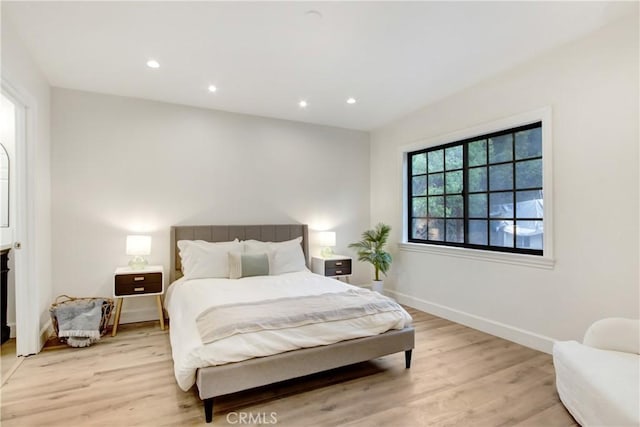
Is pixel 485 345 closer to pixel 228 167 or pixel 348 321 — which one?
pixel 348 321

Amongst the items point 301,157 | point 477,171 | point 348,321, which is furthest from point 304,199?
point 348,321

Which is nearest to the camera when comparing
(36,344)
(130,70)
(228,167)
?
(36,344)

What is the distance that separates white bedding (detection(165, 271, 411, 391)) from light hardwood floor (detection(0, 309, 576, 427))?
30 cm

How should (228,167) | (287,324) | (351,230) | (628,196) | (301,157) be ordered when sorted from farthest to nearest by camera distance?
(351,230) < (301,157) < (228,167) < (628,196) < (287,324)

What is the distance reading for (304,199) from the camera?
5059mm

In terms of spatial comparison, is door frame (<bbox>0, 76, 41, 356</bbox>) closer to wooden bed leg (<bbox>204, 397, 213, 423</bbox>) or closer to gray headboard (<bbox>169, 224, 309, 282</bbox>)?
gray headboard (<bbox>169, 224, 309, 282</bbox>)

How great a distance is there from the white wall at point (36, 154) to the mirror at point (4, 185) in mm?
346

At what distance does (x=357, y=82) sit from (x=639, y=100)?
240cm

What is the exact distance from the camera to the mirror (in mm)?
3398

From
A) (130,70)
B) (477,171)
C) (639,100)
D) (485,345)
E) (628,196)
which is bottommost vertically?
(485,345)

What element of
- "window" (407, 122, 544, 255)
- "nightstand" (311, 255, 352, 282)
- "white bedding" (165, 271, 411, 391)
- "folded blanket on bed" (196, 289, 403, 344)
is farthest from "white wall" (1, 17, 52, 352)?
"window" (407, 122, 544, 255)

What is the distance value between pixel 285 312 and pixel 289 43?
7.31 feet
